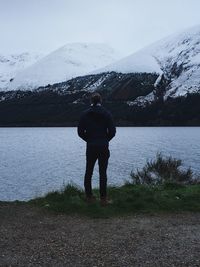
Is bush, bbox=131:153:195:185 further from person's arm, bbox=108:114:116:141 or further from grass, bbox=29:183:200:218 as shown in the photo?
person's arm, bbox=108:114:116:141

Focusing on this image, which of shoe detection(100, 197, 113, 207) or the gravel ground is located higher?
shoe detection(100, 197, 113, 207)

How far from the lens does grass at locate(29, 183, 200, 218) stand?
1305 centimetres

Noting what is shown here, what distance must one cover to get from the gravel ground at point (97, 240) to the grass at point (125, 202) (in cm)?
54

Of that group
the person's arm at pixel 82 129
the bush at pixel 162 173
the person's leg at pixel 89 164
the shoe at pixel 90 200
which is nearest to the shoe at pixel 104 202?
the shoe at pixel 90 200

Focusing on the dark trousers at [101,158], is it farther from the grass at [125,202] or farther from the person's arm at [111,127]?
the grass at [125,202]

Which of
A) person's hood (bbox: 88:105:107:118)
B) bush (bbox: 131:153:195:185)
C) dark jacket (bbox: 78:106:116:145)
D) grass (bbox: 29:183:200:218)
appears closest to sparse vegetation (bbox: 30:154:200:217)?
grass (bbox: 29:183:200:218)

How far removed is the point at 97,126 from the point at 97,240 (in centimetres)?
405

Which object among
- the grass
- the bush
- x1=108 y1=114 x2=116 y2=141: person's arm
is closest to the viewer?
the grass

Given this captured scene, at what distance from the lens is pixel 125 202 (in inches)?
540

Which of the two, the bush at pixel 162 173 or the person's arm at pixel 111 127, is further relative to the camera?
the bush at pixel 162 173

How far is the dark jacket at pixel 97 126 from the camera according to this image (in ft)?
43.7

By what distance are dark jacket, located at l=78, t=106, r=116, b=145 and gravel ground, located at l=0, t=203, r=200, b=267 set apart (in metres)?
2.20

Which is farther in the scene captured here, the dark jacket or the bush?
the bush

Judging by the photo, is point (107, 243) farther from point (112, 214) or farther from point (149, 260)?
point (112, 214)
